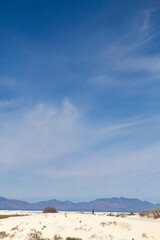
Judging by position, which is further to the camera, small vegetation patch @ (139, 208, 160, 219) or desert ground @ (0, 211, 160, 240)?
small vegetation patch @ (139, 208, 160, 219)

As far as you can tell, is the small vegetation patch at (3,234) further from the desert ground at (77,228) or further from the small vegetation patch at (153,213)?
the small vegetation patch at (153,213)

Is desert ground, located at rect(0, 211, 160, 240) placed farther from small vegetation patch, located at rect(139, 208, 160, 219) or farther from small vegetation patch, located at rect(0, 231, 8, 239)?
small vegetation patch, located at rect(139, 208, 160, 219)

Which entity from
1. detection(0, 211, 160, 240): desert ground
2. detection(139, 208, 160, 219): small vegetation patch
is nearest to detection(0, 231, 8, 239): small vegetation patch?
detection(0, 211, 160, 240): desert ground

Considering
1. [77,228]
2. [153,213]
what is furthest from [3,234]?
[153,213]

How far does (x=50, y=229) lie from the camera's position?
105 feet

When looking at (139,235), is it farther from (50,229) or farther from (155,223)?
(50,229)

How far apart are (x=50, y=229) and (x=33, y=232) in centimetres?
194

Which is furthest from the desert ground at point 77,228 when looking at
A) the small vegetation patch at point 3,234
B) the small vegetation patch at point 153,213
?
the small vegetation patch at point 153,213

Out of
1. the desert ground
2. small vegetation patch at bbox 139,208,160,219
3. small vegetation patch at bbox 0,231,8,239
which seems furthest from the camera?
small vegetation patch at bbox 139,208,160,219

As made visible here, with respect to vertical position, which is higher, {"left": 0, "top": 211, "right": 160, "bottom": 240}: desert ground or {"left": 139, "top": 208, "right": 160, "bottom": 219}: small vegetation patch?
{"left": 139, "top": 208, "right": 160, "bottom": 219}: small vegetation patch

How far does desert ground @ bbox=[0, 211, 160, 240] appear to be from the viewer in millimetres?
30375

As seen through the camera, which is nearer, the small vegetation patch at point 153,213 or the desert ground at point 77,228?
the desert ground at point 77,228

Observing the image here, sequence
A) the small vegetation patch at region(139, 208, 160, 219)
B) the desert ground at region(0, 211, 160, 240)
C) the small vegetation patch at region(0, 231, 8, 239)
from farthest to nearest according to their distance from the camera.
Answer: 1. the small vegetation patch at region(139, 208, 160, 219)
2. the small vegetation patch at region(0, 231, 8, 239)
3. the desert ground at region(0, 211, 160, 240)

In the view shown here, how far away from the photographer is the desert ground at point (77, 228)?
30.4 m
